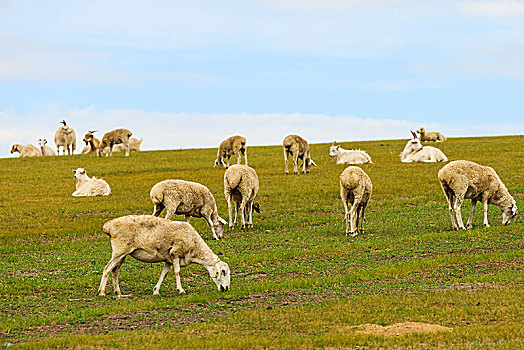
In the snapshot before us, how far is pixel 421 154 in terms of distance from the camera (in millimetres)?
41906

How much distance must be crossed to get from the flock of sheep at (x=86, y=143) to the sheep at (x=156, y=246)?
37324mm

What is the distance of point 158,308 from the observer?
12.3 metres

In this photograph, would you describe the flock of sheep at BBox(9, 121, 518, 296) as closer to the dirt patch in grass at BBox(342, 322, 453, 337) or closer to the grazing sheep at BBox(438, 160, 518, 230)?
the grazing sheep at BBox(438, 160, 518, 230)

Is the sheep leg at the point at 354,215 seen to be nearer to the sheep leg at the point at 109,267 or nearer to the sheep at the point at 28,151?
the sheep leg at the point at 109,267

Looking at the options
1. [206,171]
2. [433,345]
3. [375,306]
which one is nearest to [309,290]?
[375,306]

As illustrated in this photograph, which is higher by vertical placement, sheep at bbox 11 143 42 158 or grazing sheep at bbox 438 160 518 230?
sheep at bbox 11 143 42 158

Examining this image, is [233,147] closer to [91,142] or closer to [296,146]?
[296,146]

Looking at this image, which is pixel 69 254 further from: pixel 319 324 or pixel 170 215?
pixel 319 324

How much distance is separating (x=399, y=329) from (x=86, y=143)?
51228mm

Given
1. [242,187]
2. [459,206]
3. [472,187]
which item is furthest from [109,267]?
[472,187]

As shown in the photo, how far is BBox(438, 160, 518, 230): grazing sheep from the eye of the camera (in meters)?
20.0

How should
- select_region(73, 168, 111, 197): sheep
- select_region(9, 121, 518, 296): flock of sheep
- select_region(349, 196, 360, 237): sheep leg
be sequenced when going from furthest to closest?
1. select_region(73, 168, 111, 197): sheep
2. select_region(349, 196, 360, 237): sheep leg
3. select_region(9, 121, 518, 296): flock of sheep

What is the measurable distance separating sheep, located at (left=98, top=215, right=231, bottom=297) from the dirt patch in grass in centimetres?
386

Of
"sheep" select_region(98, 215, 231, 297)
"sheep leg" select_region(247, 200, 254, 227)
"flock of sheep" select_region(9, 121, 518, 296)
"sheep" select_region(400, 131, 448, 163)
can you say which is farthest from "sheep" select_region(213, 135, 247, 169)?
"sheep" select_region(98, 215, 231, 297)
